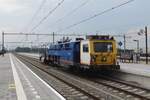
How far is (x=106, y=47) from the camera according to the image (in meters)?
28.9

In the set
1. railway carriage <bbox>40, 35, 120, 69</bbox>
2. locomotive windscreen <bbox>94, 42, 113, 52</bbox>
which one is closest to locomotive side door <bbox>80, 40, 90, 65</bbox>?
railway carriage <bbox>40, 35, 120, 69</bbox>

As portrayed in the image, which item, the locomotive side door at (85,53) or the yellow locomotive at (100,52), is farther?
the locomotive side door at (85,53)

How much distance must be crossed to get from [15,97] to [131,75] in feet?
38.6

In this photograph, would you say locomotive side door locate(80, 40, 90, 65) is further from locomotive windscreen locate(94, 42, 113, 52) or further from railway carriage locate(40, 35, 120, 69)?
locomotive windscreen locate(94, 42, 113, 52)

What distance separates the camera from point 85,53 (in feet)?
96.0

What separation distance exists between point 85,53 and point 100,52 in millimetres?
1190

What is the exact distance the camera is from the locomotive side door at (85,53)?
93.9 ft

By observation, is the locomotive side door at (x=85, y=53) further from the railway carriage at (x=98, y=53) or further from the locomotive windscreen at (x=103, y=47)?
the locomotive windscreen at (x=103, y=47)

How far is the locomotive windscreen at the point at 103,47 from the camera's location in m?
28.6

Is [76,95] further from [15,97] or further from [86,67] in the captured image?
[86,67]

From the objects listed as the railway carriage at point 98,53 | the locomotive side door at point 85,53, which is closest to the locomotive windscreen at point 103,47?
the railway carriage at point 98,53

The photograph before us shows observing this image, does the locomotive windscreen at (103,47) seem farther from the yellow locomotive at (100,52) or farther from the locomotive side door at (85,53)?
the locomotive side door at (85,53)

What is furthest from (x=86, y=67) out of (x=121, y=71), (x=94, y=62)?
(x=121, y=71)

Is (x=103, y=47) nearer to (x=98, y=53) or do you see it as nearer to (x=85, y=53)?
(x=98, y=53)
